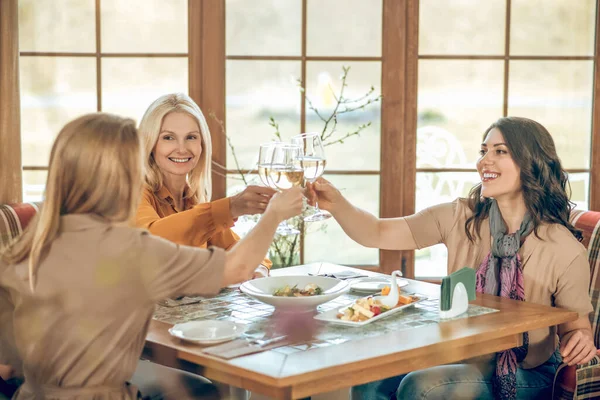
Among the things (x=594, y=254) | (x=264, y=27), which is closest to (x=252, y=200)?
(x=594, y=254)

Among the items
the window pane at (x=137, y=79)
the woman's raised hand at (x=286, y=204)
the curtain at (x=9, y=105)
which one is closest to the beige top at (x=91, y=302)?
the woman's raised hand at (x=286, y=204)

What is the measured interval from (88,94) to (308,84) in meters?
1.05

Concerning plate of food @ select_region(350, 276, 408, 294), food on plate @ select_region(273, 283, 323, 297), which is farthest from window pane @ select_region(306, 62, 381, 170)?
food on plate @ select_region(273, 283, 323, 297)

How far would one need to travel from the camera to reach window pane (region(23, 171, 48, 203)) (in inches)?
148

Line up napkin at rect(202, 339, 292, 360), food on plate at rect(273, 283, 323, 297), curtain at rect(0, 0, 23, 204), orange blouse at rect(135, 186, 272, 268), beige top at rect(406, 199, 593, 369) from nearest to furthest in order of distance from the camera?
napkin at rect(202, 339, 292, 360) → food on plate at rect(273, 283, 323, 297) → beige top at rect(406, 199, 593, 369) → orange blouse at rect(135, 186, 272, 268) → curtain at rect(0, 0, 23, 204)

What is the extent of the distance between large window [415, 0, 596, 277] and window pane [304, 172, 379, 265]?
0.84 feet

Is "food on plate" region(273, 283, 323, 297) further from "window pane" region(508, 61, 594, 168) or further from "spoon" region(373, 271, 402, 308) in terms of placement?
"window pane" region(508, 61, 594, 168)

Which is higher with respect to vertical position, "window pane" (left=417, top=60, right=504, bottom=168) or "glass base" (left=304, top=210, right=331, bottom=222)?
"window pane" (left=417, top=60, right=504, bottom=168)

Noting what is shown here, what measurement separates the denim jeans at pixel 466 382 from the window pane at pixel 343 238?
1618 mm

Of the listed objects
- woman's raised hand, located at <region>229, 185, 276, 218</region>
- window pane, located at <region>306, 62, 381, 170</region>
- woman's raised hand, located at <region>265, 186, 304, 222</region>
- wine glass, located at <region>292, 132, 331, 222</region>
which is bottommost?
woman's raised hand, located at <region>229, 185, 276, 218</region>

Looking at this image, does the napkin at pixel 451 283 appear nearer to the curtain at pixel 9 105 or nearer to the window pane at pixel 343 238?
the window pane at pixel 343 238

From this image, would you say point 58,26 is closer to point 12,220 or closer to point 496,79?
point 12,220

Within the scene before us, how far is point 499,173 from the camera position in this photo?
2.40 meters

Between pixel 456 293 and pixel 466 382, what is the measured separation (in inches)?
13.3
